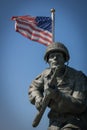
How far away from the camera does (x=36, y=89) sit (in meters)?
12.4

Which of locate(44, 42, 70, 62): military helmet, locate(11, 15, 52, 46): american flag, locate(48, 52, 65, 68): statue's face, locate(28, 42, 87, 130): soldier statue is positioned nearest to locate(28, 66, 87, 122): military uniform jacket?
locate(28, 42, 87, 130): soldier statue

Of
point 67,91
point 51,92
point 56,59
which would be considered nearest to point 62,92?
point 67,91

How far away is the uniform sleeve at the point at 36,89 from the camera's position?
1214 cm

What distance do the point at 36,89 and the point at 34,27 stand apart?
7753 mm

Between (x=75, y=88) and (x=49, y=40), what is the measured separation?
674cm

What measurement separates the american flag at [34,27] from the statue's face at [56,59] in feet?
21.6

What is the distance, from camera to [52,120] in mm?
12000

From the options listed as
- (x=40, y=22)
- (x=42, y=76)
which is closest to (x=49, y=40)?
(x=40, y=22)

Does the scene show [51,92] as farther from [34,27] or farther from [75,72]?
[34,27]

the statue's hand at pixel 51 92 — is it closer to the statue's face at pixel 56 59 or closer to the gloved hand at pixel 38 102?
the gloved hand at pixel 38 102

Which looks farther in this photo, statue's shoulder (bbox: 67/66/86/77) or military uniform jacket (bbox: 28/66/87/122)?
statue's shoulder (bbox: 67/66/86/77)

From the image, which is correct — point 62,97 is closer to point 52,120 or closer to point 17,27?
point 52,120

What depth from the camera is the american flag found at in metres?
19.3

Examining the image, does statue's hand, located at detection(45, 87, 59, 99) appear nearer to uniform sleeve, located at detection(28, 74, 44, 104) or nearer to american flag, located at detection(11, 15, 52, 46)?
uniform sleeve, located at detection(28, 74, 44, 104)
